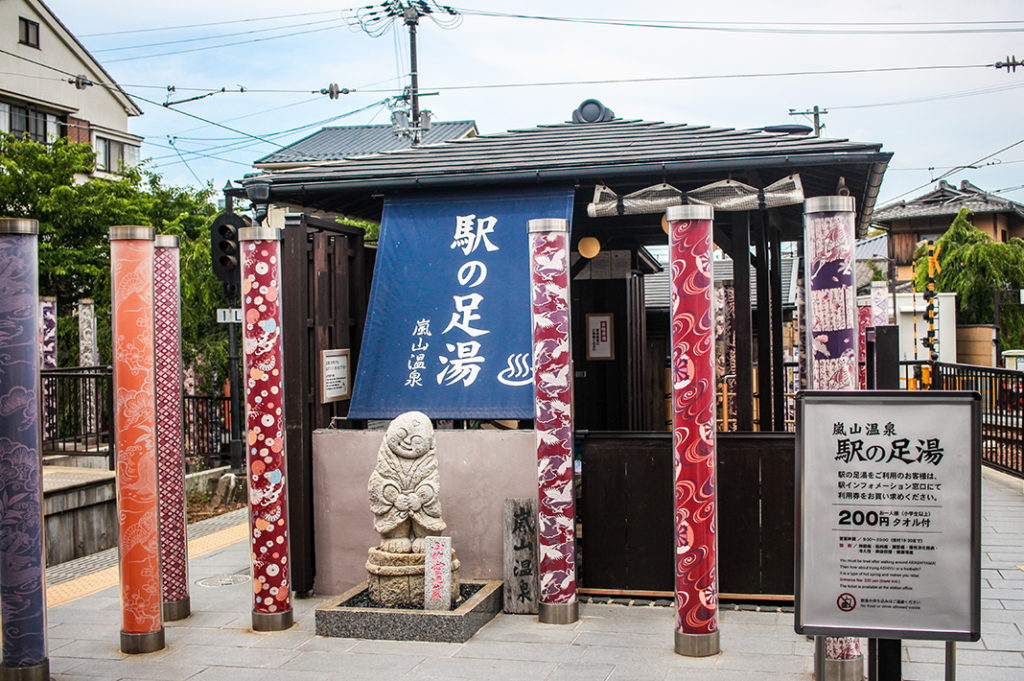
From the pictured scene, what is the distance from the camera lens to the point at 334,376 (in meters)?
9.54

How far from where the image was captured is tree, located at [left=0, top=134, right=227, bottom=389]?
64.1ft

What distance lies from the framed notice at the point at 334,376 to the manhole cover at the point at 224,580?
2.12 meters

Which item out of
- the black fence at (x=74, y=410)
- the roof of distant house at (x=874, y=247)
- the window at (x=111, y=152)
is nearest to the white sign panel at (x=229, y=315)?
the black fence at (x=74, y=410)

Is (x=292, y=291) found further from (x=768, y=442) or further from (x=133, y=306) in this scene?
(x=768, y=442)

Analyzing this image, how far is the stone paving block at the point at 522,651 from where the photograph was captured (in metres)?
7.06

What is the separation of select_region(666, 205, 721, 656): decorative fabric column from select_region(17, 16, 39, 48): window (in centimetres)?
2684

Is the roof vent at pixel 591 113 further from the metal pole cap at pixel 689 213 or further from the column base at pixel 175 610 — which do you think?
the column base at pixel 175 610

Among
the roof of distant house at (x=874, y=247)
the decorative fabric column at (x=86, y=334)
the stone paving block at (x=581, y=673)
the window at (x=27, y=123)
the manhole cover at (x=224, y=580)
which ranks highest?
the window at (x=27, y=123)

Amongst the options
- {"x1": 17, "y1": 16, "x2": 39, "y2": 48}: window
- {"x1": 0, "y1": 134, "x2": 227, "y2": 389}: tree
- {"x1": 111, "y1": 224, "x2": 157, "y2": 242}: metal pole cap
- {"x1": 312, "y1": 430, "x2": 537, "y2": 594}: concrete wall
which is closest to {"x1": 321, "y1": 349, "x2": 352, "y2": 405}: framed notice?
{"x1": 312, "y1": 430, "x2": 537, "y2": 594}: concrete wall

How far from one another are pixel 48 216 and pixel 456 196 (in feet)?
44.8

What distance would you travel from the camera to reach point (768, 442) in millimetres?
8227

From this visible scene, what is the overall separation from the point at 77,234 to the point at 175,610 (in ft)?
46.8

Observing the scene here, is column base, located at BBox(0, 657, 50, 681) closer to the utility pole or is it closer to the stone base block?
the stone base block

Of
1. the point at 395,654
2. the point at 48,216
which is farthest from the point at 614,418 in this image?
the point at 48,216
